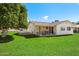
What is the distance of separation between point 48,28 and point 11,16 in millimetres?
1156

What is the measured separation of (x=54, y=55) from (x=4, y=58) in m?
1.19

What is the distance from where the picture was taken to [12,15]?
8.23m

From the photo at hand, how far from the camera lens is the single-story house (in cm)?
821

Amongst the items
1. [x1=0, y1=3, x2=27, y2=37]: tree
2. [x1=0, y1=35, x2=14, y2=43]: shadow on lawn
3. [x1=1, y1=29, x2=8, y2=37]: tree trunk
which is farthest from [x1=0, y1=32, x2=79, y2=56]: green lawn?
[x1=0, y1=3, x2=27, y2=37]: tree

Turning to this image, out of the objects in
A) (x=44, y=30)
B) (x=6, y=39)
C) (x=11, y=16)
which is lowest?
(x=6, y=39)

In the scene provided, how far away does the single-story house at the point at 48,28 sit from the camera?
26.9ft

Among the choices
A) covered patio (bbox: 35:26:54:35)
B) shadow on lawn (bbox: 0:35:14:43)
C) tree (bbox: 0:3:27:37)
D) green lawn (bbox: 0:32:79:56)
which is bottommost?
green lawn (bbox: 0:32:79:56)

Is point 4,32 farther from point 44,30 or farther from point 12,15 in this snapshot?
point 44,30

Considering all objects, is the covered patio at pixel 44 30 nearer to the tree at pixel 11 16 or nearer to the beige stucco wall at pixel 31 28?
the beige stucco wall at pixel 31 28

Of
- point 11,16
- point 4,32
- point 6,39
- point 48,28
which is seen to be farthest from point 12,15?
point 48,28

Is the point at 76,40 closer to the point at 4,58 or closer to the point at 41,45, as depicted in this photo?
the point at 41,45

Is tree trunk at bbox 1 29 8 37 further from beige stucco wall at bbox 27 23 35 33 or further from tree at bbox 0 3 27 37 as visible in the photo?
beige stucco wall at bbox 27 23 35 33

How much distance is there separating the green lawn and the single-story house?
17 cm

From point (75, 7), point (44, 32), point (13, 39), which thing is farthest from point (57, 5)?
point (13, 39)
